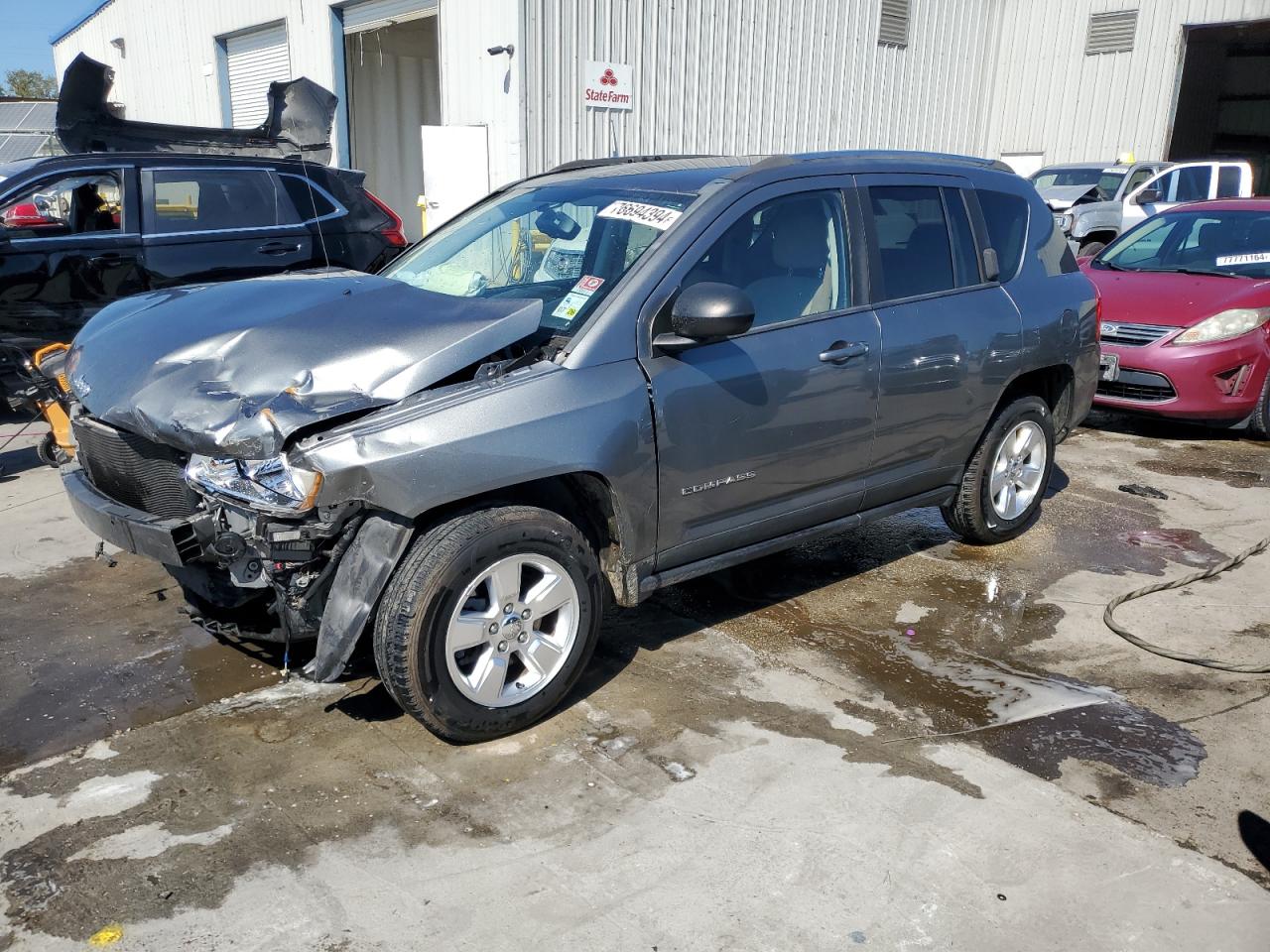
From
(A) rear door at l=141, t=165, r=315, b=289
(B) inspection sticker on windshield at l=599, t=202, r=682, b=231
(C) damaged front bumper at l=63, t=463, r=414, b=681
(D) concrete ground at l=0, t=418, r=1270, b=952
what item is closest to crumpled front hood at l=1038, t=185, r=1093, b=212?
(A) rear door at l=141, t=165, r=315, b=289

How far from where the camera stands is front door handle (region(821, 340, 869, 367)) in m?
4.19

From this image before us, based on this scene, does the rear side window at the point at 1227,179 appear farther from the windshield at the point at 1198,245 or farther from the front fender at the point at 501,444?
the front fender at the point at 501,444

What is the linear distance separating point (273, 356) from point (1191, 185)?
15.7 m

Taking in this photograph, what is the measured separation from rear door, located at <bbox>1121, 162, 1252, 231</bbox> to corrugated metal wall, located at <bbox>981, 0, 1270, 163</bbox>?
4.14 meters

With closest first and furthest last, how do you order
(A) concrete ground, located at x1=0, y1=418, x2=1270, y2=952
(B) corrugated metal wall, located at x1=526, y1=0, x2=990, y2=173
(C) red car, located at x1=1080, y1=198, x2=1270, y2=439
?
(A) concrete ground, located at x1=0, y1=418, x2=1270, y2=952
(C) red car, located at x1=1080, y1=198, x2=1270, y2=439
(B) corrugated metal wall, located at x1=526, y1=0, x2=990, y2=173

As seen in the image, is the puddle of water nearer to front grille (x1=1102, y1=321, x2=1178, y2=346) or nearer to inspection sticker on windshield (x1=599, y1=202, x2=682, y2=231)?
inspection sticker on windshield (x1=599, y1=202, x2=682, y2=231)

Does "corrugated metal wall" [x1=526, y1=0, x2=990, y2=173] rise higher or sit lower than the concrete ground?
higher

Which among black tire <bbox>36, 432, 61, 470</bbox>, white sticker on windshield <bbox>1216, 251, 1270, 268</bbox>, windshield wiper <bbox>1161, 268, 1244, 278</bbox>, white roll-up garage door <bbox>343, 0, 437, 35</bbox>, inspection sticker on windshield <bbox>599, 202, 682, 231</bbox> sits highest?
white roll-up garage door <bbox>343, 0, 437, 35</bbox>

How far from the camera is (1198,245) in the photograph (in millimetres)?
8609

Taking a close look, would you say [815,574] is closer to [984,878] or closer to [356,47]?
[984,878]

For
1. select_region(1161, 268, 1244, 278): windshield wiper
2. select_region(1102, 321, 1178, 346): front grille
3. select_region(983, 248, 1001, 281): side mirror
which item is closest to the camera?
select_region(983, 248, 1001, 281): side mirror

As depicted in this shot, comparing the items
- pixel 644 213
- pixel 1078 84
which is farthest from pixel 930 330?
pixel 1078 84

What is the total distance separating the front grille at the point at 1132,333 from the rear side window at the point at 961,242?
3.54 metres

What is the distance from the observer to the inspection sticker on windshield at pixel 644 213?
3.94 m
